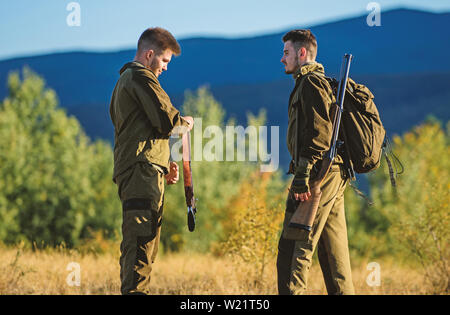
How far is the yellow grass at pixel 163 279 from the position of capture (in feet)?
19.7

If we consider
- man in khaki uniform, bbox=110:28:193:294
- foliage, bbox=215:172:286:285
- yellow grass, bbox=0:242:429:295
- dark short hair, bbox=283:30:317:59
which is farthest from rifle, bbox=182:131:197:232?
foliage, bbox=215:172:286:285

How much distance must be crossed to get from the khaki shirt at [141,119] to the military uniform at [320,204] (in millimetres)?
846

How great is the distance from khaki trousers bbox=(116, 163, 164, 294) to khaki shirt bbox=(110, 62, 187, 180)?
0.10 meters

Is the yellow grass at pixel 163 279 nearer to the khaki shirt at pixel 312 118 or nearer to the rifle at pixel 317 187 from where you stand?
the rifle at pixel 317 187

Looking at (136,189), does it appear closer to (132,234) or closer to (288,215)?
(132,234)

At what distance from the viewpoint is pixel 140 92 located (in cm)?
407

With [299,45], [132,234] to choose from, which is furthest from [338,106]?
[132,234]

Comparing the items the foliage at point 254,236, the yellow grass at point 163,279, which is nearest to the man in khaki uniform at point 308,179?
the yellow grass at point 163,279

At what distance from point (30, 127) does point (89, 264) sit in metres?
49.7

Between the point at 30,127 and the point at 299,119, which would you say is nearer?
the point at 299,119

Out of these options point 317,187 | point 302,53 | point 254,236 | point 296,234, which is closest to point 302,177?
point 317,187

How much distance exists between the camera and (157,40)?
4238 millimetres

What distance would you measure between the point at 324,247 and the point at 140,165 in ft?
4.78

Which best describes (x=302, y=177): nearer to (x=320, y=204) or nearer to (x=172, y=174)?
(x=320, y=204)
